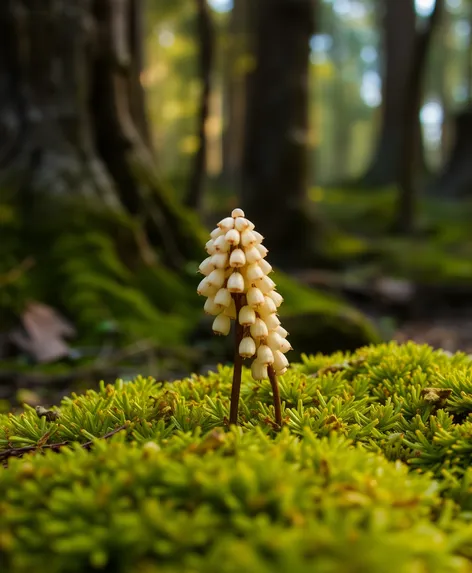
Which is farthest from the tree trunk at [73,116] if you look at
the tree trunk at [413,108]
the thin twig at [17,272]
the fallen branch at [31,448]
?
the tree trunk at [413,108]

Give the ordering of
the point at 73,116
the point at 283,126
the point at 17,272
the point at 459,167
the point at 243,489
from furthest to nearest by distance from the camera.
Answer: the point at 459,167 < the point at 283,126 < the point at 73,116 < the point at 17,272 < the point at 243,489

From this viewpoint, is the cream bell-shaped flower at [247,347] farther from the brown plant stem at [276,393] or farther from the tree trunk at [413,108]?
the tree trunk at [413,108]

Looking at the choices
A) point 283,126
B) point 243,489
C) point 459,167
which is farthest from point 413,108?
point 243,489

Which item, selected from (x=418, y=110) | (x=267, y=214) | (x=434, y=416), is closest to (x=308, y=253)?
(x=267, y=214)

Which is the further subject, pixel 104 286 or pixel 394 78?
pixel 394 78

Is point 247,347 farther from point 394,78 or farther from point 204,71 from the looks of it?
point 394,78

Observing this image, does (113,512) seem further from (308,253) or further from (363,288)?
(308,253)

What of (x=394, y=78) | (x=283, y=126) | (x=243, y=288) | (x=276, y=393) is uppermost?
(x=394, y=78)

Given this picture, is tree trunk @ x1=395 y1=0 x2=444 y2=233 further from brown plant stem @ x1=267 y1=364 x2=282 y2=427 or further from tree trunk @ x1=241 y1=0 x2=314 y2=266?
brown plant stem @ x1=267 y1=364 x2=282 y2=427
